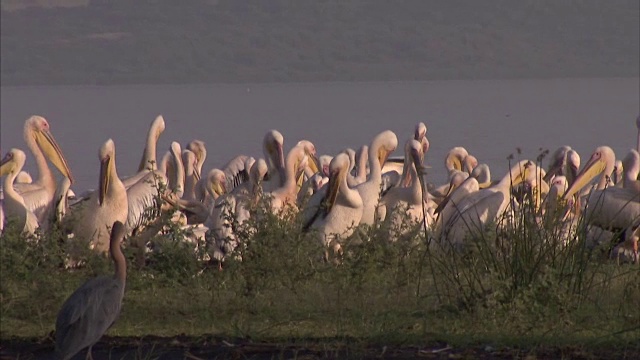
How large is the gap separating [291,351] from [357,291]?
5.82 ft

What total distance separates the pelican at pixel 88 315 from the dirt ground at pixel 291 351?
260 millimetres

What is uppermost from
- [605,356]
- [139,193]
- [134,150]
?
[134,150]

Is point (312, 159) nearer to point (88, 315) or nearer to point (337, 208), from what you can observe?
point (337, 208)

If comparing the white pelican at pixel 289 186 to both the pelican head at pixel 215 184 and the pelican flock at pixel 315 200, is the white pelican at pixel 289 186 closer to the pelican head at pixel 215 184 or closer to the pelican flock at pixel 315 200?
the pelican flock at pixel 315 200

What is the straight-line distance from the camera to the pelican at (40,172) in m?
11.7

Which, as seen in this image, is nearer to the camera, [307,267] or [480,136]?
[307,267]

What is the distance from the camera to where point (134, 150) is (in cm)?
2859

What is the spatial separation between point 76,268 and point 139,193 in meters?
2.13

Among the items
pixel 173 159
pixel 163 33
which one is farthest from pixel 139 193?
pixel 163 33

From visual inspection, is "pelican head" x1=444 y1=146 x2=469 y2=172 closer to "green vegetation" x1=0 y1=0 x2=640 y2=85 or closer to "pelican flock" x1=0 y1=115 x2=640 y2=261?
"pelican flock" x1=0 y1=115 x2=640 y2=261

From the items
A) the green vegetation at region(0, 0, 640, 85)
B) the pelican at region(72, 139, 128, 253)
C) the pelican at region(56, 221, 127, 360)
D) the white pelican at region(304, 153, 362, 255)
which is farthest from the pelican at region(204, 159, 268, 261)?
the green vegetation at region(0, 0, 640, 85)

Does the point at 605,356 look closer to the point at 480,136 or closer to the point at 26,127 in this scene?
the point at 26,127

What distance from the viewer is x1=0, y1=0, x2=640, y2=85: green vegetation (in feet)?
417

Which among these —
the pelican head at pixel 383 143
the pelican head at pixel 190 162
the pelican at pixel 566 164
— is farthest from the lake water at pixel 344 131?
the pelican head at pixel 383 143
